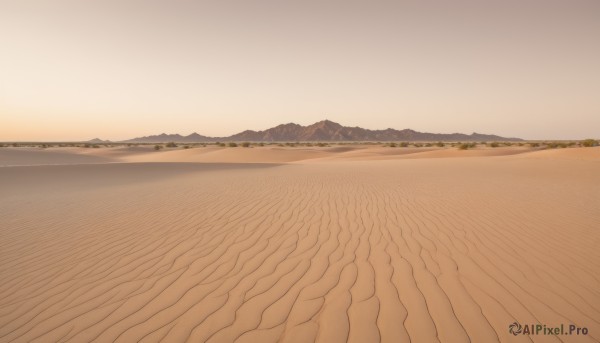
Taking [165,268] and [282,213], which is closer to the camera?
[165,268]

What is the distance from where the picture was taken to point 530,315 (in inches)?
111

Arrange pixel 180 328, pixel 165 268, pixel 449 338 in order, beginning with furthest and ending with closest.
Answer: pixel 165 268 → pixel 180 328 → pixel 449 338

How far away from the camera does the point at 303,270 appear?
382cm

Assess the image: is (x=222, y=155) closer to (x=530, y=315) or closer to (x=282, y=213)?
(x=282, y=213)

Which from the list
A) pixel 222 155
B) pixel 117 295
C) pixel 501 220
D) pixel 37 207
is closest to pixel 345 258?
pixel 117 295

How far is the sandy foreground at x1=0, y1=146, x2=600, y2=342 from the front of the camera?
9.11 ft

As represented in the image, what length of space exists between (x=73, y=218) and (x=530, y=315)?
8.07 m

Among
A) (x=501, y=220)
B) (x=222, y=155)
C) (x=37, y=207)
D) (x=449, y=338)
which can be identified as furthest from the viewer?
(x=222, y=155)

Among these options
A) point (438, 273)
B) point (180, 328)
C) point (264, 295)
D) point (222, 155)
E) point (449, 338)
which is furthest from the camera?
point (222, 155)

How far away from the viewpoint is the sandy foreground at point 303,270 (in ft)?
9.11

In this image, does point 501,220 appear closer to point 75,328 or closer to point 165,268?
point 165,268

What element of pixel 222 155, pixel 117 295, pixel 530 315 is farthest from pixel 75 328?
pixel 222 155

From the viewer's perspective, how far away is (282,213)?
6809 mm

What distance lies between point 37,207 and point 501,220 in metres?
10.8
